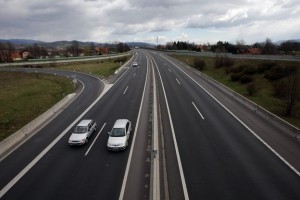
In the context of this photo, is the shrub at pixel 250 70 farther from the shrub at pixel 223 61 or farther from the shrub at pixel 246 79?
the shrub at pixel 223 61

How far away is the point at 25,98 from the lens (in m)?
42.6

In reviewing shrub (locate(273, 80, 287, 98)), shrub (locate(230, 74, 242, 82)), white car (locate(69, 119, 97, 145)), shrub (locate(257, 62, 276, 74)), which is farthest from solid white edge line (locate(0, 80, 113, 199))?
shrub (locate(257, 62, 276, 74))

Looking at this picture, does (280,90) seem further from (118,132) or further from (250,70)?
(118,132)

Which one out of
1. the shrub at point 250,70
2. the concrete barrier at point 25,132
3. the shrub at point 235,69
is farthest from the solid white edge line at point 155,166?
the shrub at point 235,69

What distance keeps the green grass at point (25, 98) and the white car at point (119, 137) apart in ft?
34.1

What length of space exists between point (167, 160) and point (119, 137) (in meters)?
4.37

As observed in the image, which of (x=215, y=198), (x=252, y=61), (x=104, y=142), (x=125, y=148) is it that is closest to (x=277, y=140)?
(x=215, y=198)

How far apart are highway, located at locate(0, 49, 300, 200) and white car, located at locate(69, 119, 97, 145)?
538 millimetres

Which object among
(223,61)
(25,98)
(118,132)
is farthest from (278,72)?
(25,98)

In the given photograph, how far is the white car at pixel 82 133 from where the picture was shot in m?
21.6

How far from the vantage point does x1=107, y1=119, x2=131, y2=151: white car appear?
2031 centimetres

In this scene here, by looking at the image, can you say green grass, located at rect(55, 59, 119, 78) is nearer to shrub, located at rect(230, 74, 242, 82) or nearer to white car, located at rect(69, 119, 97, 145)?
shrub, located at rect(230, 74, 242, 82)

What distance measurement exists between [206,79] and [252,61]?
12.6 meters

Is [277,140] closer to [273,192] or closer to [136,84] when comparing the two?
[273,192]
